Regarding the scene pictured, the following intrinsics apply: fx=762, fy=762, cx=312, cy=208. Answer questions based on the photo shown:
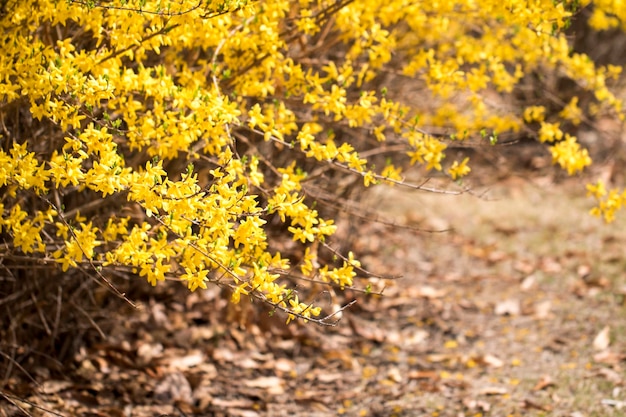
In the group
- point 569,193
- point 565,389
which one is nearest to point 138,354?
point 565,389

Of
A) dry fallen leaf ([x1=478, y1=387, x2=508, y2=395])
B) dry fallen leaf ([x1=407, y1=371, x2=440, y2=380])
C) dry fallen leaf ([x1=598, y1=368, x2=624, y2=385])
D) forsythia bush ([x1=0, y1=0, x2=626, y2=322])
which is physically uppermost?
forsythia bush ([x1=0, y1=0, x2=626, y2=322])

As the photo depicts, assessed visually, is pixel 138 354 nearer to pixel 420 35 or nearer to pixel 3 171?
pixel 3 171

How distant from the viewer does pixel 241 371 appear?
412 cm

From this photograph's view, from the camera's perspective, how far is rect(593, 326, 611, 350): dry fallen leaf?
4142 millimetres

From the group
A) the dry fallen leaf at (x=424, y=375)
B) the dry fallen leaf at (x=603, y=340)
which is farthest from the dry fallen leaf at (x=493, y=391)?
the dry fallen leaf at (x=603, y=340)

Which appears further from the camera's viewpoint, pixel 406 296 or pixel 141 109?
pixel 406 296

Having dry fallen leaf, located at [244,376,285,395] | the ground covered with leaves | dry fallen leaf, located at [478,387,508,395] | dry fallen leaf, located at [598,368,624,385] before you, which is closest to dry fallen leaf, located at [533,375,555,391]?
the ground covered with leaves

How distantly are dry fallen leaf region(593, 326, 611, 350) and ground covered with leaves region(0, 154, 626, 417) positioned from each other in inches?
0.5

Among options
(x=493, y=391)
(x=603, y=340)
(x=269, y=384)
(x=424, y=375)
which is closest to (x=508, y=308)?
(x=603, y=340)

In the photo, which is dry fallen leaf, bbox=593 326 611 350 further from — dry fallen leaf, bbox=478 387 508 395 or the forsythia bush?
the forsythia bush

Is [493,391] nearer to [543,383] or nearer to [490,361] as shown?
[543,383]

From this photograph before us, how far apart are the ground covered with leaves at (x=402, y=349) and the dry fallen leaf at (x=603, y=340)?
12mm

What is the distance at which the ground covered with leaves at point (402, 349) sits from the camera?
363 cm

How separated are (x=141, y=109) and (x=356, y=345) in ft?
7.16
